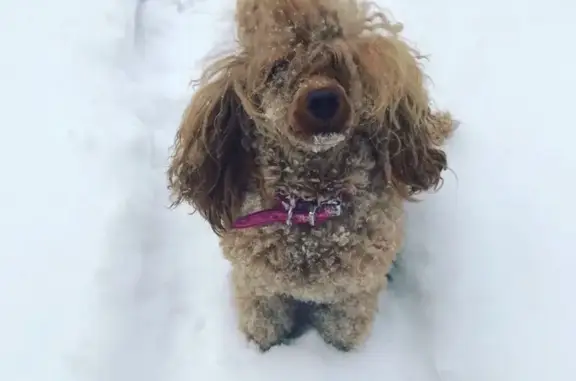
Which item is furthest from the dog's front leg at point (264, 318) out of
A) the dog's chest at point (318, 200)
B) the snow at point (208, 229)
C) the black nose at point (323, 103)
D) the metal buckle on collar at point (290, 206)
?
the black nose at point (323, 103)

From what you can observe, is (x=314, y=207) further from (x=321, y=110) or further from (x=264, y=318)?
(x=264, y=318)

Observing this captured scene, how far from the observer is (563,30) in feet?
9.82

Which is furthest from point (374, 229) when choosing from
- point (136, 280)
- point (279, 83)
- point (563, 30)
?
point (563, 30)

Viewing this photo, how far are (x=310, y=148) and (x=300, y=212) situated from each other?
→ 0.24m

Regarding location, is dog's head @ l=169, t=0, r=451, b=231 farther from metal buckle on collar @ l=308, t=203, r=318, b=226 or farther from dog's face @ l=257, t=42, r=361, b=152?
metal buckle on collar @ l=308, t=203, r=318, b=226

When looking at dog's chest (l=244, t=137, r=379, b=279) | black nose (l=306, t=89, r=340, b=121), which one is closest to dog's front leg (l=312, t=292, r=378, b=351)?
dog's chest (l=244, t=137, r=379, b=279)

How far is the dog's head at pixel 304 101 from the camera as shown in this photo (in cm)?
172

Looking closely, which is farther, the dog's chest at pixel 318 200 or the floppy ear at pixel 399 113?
the dog's chest at pixel 318 200

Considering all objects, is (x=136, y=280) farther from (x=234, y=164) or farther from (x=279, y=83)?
(x=279, y=83)

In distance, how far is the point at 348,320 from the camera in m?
2.38

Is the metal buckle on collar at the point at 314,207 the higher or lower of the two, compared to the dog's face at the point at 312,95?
lower

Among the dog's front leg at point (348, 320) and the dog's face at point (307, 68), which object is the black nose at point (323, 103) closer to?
the dog's face at point (307, 68)

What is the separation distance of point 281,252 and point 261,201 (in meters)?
0.15

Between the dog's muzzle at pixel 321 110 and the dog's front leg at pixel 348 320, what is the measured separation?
2.54 ft
